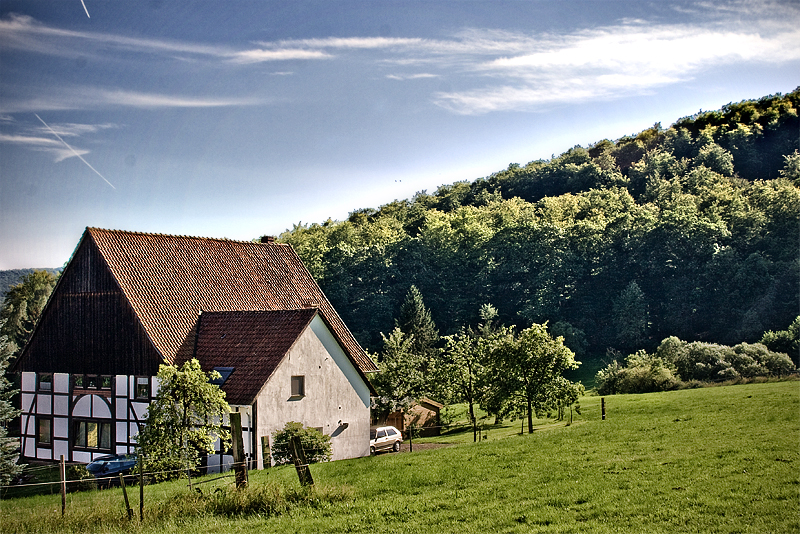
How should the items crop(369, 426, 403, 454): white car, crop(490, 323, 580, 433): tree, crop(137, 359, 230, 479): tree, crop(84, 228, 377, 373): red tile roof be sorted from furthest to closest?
crop(369, 426, 403, 454): white car < crop(490, 323, 580, 433): tree < crop(84, 228, 377, 373): red tile roof < crop(137, 359, 230, 479): tree

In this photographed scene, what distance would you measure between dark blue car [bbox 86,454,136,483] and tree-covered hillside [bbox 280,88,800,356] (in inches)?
1771

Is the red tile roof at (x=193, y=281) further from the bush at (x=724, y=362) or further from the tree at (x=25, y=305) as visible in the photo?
the tree at (x=25, y=305)

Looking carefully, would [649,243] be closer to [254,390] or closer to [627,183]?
[627,183]

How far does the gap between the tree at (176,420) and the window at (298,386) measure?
7.00m

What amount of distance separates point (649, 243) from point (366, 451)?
157ft

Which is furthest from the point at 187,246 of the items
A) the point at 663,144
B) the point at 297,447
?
the point at 663,144

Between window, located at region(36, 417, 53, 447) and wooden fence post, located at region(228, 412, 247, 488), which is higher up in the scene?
window, located at region(36, 417, 53, 447)

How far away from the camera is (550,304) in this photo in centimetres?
6631

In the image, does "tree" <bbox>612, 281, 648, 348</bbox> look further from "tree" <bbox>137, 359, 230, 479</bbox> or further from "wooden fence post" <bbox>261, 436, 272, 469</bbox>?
"tree" <bbox>137, 359, 230, 479</bbox>

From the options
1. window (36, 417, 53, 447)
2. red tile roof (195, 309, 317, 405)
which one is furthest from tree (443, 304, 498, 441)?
window (36, 417, 53, 447)

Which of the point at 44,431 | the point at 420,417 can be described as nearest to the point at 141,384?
the point at 44,431

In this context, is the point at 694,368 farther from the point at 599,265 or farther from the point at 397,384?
the point at 599,265

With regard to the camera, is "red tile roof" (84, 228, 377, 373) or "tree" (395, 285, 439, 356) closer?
"red tile roof" (84, 228, 377, 373)

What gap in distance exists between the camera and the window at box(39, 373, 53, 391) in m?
26.2
